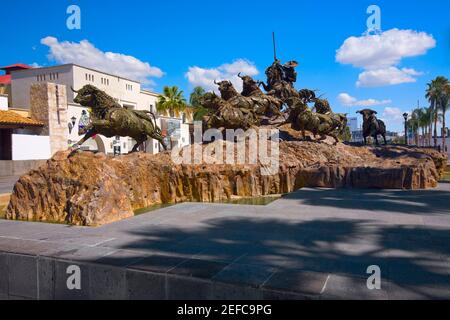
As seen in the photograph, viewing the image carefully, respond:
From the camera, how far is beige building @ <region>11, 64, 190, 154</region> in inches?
1197

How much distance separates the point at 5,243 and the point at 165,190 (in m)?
6.07

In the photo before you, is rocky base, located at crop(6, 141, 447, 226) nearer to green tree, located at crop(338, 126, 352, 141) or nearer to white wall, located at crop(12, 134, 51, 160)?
green tree, located at crop(338, 126, 352, 141)

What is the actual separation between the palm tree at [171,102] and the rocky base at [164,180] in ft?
110

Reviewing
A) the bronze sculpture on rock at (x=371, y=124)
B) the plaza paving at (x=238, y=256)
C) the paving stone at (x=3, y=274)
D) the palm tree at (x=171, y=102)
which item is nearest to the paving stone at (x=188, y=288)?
the plaza paving at (x=238, y=256)

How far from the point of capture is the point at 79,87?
33.3 m

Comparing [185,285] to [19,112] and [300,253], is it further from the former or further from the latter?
[19,112]

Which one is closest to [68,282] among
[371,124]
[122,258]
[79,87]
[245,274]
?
[122,258]

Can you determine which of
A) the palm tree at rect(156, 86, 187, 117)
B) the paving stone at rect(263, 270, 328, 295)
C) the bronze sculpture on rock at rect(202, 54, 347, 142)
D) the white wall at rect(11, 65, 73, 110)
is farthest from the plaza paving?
the palm tree at rect(156, 86, 187, 117)

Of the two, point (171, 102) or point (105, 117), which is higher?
point (171, 102)

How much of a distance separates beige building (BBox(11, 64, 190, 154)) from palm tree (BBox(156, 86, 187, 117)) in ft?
13.3

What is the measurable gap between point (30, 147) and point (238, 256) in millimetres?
26251

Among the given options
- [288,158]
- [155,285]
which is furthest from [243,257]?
[288,158]

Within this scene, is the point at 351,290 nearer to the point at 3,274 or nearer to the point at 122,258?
the point at 122,258

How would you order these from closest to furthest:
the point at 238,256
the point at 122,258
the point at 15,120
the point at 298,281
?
the point at 298,281 → the point at 122,258 → the point at 238,256 → the point at 15,120
